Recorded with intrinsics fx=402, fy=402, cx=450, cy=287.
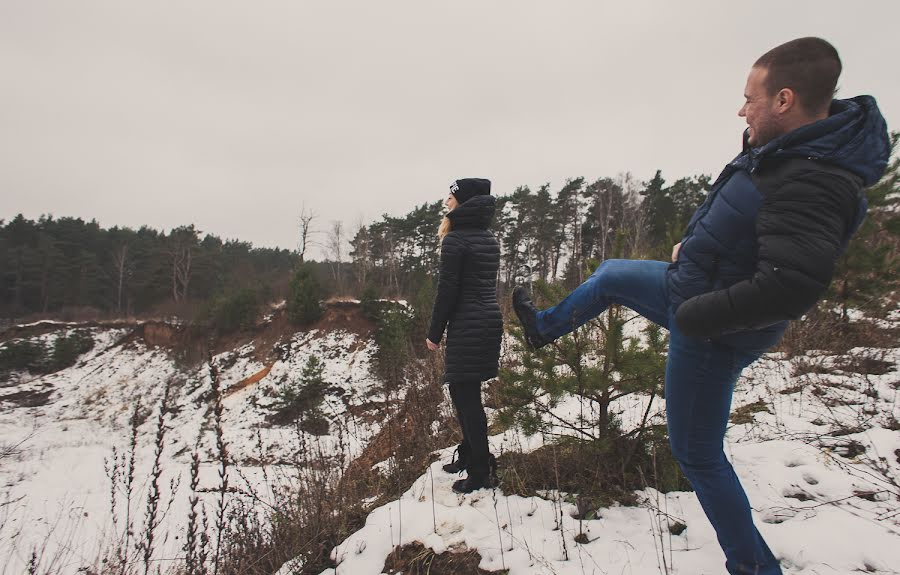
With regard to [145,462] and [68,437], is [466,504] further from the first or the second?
[68,437]

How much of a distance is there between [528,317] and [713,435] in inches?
37.2

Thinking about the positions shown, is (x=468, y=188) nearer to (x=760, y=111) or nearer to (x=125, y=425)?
(x=760, y=111)

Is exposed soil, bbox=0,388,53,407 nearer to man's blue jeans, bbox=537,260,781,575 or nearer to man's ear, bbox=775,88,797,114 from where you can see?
man's blue jeans, bbox=537,260,781,575

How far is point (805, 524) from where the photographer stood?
1.76 m

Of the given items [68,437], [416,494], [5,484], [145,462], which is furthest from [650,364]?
[68,437]

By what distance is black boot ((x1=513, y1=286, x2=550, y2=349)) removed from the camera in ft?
6.72

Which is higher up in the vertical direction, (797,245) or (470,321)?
(797,245)

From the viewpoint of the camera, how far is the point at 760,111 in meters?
1.25

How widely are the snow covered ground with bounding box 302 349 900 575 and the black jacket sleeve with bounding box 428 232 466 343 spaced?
1064 millimetres

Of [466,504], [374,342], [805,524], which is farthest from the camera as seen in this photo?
[374,342]

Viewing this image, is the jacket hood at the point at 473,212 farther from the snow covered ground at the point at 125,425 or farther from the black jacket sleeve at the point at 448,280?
the snow covered ground at the point at 125,425

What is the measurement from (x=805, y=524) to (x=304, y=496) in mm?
2917

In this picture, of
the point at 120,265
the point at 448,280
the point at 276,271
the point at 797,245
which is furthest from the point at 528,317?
the point at 120,265

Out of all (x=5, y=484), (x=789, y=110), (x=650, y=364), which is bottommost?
(x=5, y=484)
